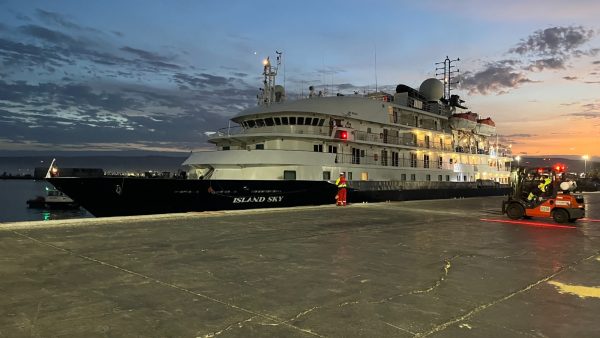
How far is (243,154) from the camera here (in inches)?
798

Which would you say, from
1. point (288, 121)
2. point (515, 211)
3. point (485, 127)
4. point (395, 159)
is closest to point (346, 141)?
point (288, 121)

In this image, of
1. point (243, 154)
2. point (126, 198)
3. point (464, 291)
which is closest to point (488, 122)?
point (243, 154)

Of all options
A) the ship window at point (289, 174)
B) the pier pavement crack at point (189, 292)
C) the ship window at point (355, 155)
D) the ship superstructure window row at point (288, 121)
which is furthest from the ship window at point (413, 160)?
the pier pavement crack at point (189, 292)

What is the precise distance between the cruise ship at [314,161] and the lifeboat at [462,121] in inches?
3.2

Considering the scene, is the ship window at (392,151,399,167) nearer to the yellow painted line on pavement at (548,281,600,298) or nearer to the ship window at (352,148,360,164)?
the ship window at (352,148,360,164)

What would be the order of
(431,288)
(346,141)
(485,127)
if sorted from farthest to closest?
(485,127)
(346,141)
(431,288)

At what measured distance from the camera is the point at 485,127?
3719 centimetres

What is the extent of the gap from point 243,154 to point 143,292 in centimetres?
1582

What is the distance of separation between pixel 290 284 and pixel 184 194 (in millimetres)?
12364

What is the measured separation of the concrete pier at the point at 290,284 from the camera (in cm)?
365

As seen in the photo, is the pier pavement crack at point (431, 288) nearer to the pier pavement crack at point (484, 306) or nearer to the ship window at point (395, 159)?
the pier pavement crack at point (484, 306)

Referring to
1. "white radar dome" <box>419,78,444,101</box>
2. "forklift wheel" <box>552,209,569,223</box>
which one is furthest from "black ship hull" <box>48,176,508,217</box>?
"white radar dome" <box>419,78,444,101</box>

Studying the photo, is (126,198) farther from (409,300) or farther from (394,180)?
(394,180)

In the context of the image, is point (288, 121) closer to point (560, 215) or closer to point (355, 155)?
point (355, 155)
